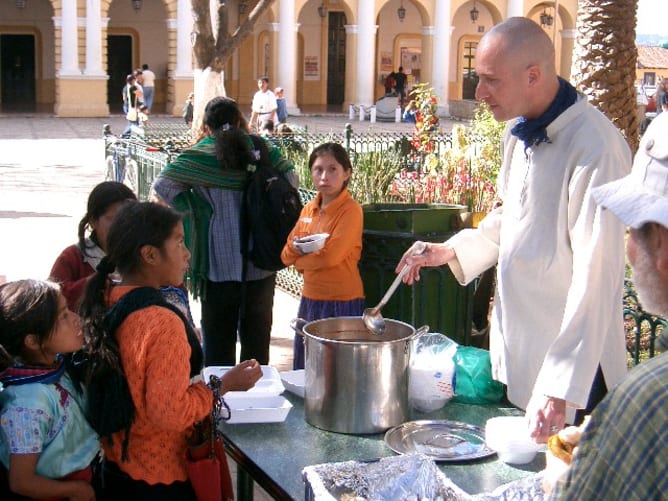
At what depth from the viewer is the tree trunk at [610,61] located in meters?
8.59

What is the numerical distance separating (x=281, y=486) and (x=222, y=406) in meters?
0.46

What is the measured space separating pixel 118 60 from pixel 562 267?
3373cm

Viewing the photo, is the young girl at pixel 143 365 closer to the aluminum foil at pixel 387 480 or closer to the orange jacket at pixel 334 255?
the aluminum foil at pixel 387 480

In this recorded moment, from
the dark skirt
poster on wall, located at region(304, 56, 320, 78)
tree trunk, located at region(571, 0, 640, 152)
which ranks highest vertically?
poster on wall, located at region(304, 56, 320, 78)

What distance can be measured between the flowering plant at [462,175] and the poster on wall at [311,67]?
26551mm

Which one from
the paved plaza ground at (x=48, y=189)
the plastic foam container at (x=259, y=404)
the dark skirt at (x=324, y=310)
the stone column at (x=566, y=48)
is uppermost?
A: the stone column at (x=566, y=48)

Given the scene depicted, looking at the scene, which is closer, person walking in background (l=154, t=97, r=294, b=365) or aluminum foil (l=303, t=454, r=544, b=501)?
aluminum foil (l=303, t=454, r=544, b=501)

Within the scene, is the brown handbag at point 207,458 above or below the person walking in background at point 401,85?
below

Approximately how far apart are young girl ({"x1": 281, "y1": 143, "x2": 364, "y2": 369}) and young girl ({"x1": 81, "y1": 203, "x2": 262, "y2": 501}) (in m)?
1.69

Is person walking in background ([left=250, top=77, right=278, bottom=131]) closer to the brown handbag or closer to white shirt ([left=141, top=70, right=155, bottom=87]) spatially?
white shirt ([left=141, top=70, right=155, bottom=87])

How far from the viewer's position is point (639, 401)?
1.33 meters

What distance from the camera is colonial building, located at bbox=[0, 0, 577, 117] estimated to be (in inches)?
1209

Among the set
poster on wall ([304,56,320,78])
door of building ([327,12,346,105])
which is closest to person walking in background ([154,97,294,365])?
poster on wall ([304,56,320,78])

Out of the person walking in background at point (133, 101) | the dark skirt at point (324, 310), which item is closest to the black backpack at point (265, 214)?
the dark skirt at point (324, 310)
